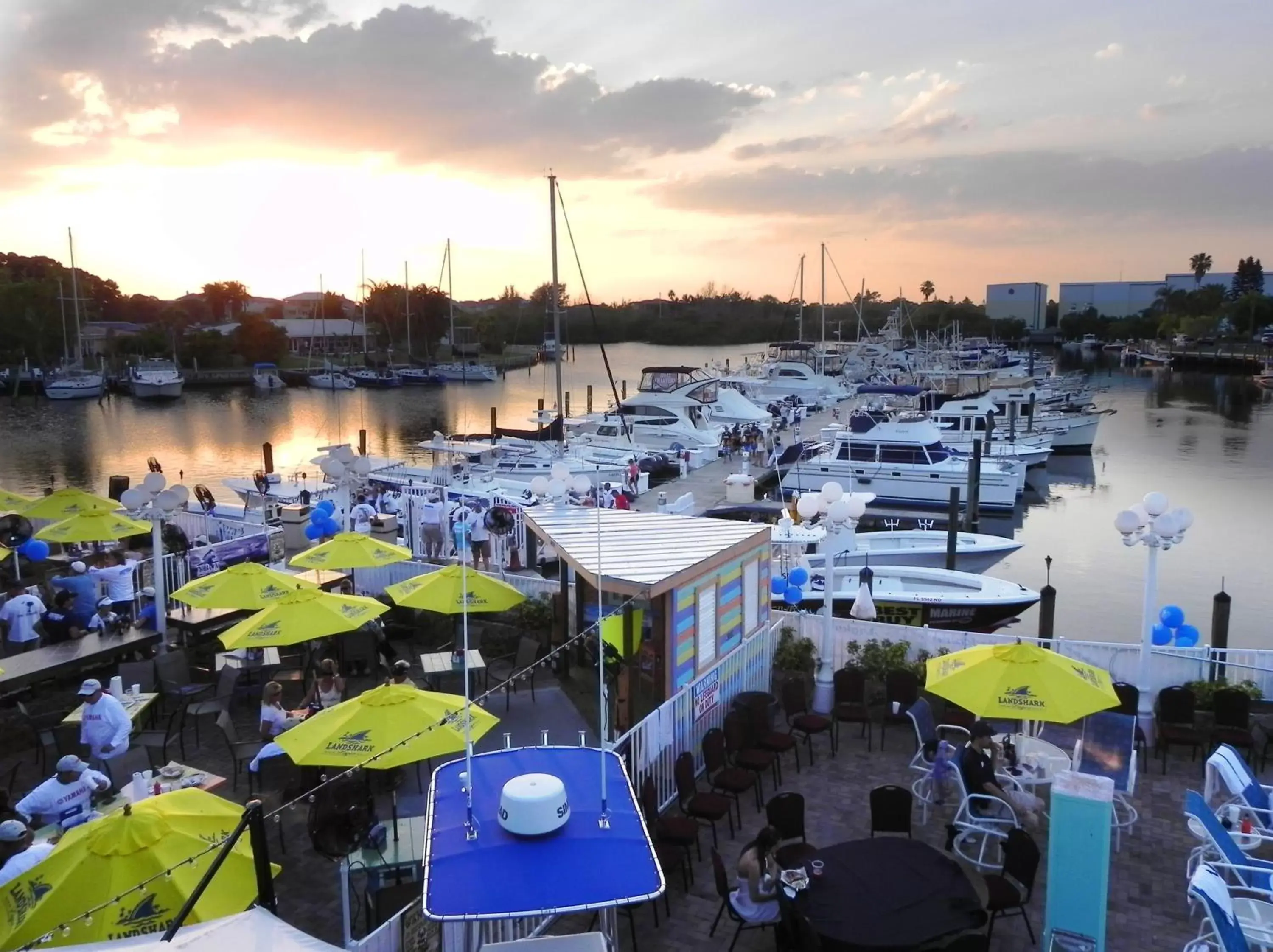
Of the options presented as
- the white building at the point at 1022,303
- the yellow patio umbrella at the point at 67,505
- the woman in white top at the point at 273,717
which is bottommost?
the woman in white top at the point at 273,717

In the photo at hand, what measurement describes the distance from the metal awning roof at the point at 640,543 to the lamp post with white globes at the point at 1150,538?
4.03m

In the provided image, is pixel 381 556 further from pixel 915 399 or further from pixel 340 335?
pixel 340 335

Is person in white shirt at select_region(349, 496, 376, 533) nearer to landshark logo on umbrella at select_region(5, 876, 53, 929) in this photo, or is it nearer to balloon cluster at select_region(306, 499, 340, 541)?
balloon cluster at select_region(306, 499, 340, 541)

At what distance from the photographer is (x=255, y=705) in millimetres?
11648

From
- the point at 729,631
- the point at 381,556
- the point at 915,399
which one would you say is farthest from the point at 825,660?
the point at 915,399

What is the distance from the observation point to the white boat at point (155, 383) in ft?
262

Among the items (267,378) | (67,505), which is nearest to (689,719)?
(67,505)

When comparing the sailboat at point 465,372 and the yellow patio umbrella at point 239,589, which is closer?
the yellow patio umbrella at point 239,589

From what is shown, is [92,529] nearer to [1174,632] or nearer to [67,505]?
[67,505]

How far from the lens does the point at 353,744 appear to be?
754 centimetres

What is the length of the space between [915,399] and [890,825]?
4355 cm

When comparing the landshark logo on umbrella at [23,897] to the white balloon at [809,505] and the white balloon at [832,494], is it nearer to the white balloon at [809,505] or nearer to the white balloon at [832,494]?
the white balloon at [809,505]

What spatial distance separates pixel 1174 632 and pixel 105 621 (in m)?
14.9

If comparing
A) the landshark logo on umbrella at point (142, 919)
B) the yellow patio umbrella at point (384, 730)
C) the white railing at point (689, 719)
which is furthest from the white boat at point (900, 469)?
the landshark logo on umbrella at point (142, 919)
